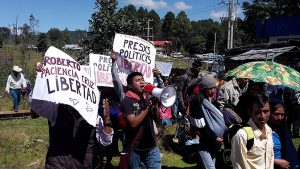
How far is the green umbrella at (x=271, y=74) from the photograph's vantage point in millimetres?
5590

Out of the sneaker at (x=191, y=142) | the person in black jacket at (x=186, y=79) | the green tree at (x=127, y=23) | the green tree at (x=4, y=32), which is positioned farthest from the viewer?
the green tree at (x=4, y=32)

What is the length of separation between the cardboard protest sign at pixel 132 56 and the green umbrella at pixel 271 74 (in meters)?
1.26

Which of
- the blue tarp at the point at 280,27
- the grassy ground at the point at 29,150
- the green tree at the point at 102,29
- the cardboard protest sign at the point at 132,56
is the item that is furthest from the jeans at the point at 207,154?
the blue tarp at the point at 280,27

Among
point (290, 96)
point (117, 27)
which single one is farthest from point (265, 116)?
point (117, 27)

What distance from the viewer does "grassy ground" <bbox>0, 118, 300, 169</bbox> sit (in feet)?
24.5

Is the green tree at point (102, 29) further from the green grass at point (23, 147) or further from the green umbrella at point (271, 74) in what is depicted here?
the green umbrella at point (271, 74)

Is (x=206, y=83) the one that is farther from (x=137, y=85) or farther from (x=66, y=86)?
(x=66, y=86)

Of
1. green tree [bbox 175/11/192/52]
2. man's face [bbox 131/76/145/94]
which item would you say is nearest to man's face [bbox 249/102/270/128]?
man's face [bbox 131/76/145/94]

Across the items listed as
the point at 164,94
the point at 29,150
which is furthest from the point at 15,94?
the point at 164,94

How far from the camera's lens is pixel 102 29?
48.2 ft

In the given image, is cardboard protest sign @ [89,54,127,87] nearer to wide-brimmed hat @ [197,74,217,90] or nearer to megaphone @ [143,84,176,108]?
wide-brimmed hat @ [197,74,217,90]

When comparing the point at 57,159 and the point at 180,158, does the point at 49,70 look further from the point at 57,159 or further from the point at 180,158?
the point at 180,158

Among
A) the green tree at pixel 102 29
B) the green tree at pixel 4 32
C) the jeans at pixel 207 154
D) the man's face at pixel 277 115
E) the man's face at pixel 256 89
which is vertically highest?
the green tree at pixel 4 32

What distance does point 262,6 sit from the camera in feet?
198
